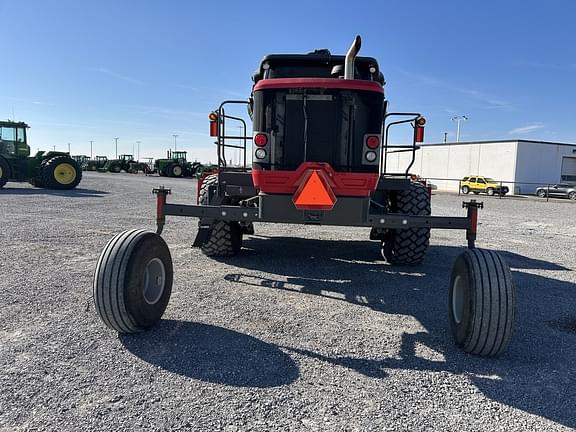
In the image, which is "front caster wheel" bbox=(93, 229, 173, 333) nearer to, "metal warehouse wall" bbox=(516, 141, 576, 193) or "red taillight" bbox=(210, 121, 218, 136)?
"red taillight" bbox=(210, 121, 218, 136)

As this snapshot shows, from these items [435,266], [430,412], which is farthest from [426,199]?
[430,412]

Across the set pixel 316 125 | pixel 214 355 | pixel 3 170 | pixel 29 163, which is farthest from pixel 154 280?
pixel 29 163

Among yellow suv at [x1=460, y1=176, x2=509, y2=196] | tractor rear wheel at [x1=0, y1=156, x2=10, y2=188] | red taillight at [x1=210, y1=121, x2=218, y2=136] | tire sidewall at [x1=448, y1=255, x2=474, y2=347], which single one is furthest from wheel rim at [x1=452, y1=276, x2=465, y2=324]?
yellow suv at [x1=460, y1=176, x2=509, y2=196]

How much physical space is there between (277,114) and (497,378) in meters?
3.08

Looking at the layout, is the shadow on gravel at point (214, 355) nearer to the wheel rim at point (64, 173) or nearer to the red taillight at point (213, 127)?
the red taillight at point (213, 127)

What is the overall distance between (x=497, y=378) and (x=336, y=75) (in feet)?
10.9

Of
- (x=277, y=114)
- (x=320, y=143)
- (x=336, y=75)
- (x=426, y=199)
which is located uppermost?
(x=336, y=75)

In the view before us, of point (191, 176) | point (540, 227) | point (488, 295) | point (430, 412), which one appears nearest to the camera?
point (430, 412)

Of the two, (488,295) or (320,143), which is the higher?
(320,143)

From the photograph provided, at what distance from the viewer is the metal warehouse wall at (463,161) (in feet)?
120

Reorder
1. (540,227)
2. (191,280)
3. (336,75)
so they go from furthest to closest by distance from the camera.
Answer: (540,227), (191,280), (336,75)

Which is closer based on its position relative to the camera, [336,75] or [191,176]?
[336,75]

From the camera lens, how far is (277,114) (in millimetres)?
4316

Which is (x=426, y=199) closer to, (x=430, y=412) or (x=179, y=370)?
(x=430, y=412)
